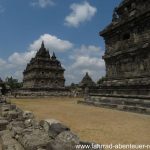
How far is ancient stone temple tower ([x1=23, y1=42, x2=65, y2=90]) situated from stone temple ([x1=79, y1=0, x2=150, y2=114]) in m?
27.2

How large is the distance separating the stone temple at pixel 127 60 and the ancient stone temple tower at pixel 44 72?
27225mm

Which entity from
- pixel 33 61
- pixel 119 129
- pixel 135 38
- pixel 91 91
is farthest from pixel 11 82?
pixel 119 129

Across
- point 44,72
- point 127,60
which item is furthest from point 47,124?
point 44,72

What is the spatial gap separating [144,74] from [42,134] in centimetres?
1101

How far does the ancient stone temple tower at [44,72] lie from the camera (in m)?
45.3

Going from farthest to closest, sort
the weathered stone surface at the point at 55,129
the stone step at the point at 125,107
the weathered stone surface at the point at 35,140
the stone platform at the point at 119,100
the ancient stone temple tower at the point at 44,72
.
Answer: the ancient stone temple tower at the point at 44,72 → the stone platform at the point at 119,100 → the stone step at the point at 125,107 → the weathered stone surface at the point at 55,129 → the weathered stone surface at the point at 35,140

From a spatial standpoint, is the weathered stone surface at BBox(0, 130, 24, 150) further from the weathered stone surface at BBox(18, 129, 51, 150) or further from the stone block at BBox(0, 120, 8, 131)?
the stone block at BBox(0, 120, 8, 131)

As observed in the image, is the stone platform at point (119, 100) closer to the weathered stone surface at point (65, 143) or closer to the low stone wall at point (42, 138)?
the low stone wall at point (42, 138)

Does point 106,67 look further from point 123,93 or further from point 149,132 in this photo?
point 149,132

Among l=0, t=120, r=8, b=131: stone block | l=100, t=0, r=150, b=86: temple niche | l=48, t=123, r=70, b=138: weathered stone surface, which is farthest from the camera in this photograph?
l=100, t=0, r=150, b=86: temple niche

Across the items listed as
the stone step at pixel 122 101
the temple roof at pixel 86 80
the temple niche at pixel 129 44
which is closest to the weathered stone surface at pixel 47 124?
the stone step at pixel 122 101

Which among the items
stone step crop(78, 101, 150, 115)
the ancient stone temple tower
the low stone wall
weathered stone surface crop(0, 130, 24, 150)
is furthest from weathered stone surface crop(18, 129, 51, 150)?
the ancient stone temple tower

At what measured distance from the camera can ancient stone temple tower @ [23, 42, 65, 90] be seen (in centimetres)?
4534

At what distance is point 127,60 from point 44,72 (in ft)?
103
